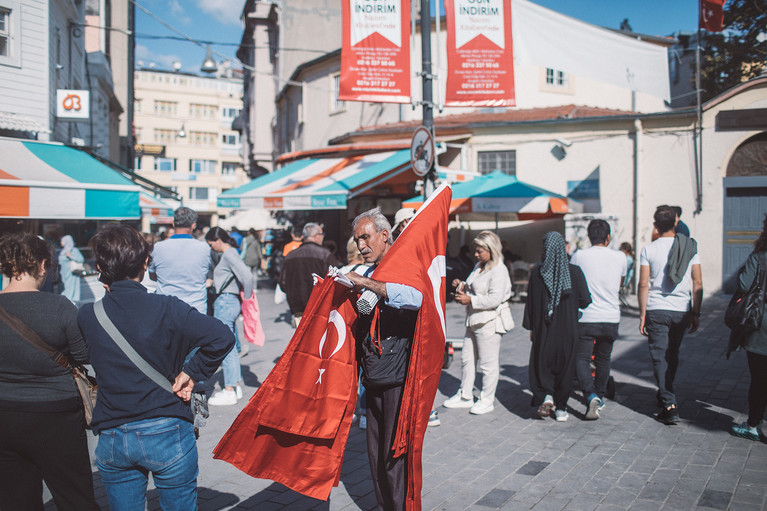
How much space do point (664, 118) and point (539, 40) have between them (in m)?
8.78

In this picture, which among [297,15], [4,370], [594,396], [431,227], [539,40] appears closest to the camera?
[4,370]

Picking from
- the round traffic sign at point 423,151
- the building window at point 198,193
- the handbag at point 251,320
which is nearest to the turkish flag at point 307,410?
the handbag at point 251,320

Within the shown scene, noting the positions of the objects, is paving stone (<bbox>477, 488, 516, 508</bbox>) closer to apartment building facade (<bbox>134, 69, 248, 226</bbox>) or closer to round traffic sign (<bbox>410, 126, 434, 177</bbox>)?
round traffic sign (<bbox>410, 126, 434, 177</bbox>)

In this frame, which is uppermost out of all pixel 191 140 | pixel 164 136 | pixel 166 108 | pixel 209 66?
pixel 166 108

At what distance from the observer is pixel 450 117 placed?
18922 mm

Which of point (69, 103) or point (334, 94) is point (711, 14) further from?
point (69, 103)

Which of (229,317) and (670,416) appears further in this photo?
(229,317)

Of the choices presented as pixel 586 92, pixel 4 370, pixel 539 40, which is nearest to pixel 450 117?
pixel 586 92

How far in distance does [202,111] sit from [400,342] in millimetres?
69420

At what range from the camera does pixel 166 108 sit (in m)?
66.0

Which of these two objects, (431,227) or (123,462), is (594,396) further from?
(123,462)

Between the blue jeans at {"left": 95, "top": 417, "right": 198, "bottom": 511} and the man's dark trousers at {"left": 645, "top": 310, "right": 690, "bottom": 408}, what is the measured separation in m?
4.40

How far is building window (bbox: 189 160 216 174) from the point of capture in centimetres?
6575

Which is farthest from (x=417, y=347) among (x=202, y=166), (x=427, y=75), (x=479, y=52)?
(x=202, y=166)
